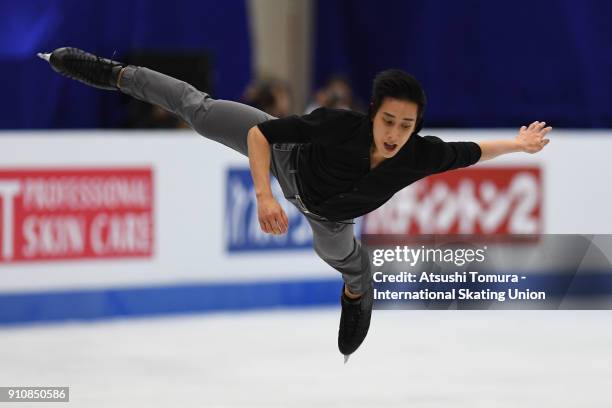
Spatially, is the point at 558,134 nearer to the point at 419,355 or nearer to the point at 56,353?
the point at 419,355

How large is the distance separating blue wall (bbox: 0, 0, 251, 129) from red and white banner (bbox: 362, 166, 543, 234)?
3.51 m

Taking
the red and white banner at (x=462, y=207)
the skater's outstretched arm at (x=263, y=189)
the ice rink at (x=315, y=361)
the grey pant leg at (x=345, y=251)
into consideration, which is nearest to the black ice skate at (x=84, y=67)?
the skater's outstretched arm at (x=263, y=189)

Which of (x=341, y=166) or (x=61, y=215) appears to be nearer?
(x=341, y=166)

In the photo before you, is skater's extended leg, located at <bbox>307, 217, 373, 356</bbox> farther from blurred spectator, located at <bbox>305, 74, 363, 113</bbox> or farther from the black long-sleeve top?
blurred spectator, located at <bbox>305, 74, 363, 113</bbox>

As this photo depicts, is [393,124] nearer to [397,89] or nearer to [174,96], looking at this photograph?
[397,89]

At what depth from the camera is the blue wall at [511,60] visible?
462 inches

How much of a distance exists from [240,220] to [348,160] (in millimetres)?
3746

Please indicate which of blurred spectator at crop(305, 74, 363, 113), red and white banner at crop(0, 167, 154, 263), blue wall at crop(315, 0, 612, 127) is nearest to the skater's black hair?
red and white banner at crop(0, 167, 154, 263)

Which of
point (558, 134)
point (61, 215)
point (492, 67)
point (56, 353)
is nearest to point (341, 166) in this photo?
point (56, 353)

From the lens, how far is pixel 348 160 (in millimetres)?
4969

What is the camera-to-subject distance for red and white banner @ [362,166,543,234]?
8852 millimetres

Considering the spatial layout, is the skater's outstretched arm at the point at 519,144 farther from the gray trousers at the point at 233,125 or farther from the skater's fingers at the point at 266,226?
the skater's fingers at the point at 266,226

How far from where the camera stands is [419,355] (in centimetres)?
697

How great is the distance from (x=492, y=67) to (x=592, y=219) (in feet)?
11.7
